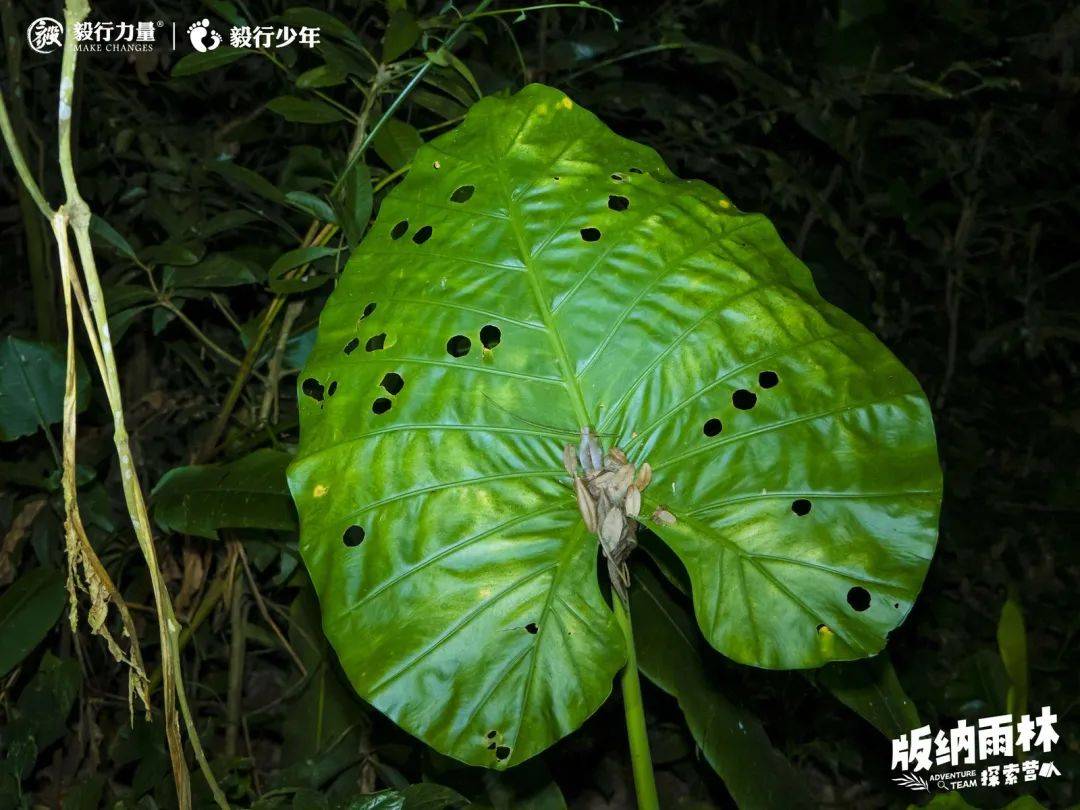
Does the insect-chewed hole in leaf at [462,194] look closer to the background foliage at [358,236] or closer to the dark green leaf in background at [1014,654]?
the background foliage at [358,236]

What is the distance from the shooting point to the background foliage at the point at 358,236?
1335 millimetres

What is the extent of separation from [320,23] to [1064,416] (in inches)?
69.3

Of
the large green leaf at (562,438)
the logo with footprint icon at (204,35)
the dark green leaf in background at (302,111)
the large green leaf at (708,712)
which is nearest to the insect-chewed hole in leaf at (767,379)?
the large green leaf at (562,438)

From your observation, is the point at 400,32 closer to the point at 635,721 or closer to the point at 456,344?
the point at 456,344

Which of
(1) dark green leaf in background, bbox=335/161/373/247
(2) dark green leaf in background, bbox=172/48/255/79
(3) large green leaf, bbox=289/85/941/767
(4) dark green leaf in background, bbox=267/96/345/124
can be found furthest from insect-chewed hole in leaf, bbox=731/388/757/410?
(2) dark green leaf in background, bbox=172/48/255/79

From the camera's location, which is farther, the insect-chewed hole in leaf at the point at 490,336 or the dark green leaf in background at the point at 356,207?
the dark green leaf in background at the point at 356,207

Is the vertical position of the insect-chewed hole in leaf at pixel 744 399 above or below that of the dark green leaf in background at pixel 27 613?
above

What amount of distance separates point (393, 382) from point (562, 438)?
7.1 inches

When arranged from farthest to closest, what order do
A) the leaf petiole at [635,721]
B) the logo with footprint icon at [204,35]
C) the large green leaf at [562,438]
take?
the logo with footprint icon at [204,35], the leaf petiole at [635,721], the large green leaf at [562,438]

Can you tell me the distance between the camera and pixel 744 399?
1051 mm

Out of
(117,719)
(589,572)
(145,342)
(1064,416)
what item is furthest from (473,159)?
(1064,416)

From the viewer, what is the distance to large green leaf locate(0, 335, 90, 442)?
4.47ft

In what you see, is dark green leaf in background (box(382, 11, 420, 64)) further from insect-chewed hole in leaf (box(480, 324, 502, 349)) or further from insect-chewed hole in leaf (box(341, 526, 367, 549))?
insect-chewed hole in leaf (box(341, 526, 367, 549))

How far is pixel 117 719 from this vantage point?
172 centimetres
